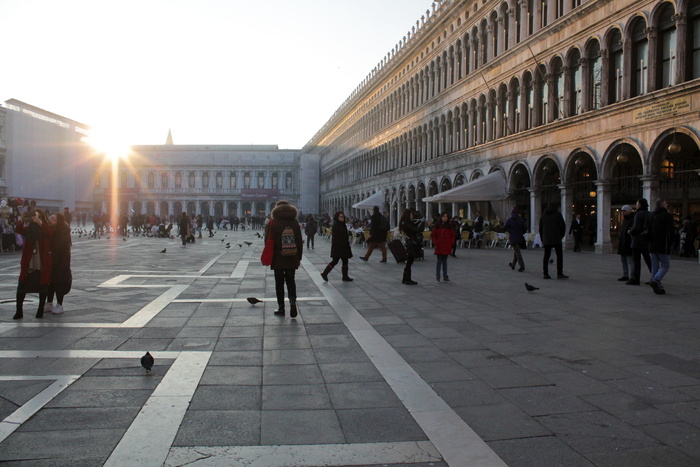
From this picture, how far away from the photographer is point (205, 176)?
354 ft

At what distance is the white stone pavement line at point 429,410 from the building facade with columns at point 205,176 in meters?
99.6

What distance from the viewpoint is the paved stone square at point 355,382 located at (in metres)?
3.42

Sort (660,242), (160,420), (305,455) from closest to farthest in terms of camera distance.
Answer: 1. (305,455)
2. (160,420)
3. (660,242)

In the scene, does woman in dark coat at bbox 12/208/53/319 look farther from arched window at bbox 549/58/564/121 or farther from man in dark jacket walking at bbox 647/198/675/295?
arched window at bbox 549/58/564/121

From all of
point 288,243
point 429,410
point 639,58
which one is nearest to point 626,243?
point 288,243

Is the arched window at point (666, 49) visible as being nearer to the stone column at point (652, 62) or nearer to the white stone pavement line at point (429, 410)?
the stone column at point (652, 62)

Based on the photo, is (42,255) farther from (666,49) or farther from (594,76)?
(594,76)

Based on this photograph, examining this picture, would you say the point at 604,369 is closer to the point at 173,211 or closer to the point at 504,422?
the point at 504,422

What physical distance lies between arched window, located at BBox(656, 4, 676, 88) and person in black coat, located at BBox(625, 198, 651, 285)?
29.7 ft

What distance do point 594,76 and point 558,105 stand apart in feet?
7.42

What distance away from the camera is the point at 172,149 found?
10906 cm

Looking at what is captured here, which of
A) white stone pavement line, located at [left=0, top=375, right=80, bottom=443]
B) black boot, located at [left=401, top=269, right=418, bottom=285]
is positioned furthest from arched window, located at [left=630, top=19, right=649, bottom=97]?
white stone pavement line, located at [left=0, top=375, right=80, bottom=443]

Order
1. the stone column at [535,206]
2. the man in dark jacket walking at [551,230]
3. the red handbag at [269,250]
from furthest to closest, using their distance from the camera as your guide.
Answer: the stone column at [535,206]
the man in dark jacket walking at [551,230]
the red handbag at [269,250]

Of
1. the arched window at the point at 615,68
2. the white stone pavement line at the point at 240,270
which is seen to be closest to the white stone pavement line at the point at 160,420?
the white stone pavement line at the point at 240,270
